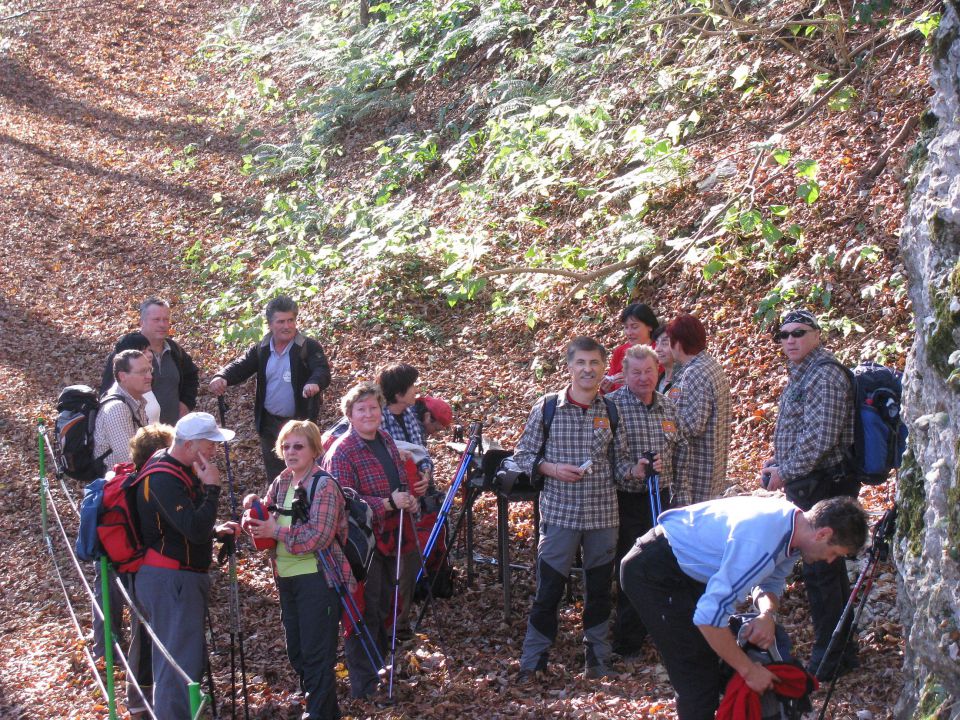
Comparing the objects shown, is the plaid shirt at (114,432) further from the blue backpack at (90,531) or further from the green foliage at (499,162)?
the green foliage at (499,162)

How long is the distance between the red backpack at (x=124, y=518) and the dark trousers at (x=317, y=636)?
0.85 meters

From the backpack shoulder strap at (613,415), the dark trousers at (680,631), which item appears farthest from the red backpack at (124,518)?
the dark trousers at (680,631)

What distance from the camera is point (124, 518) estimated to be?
5305mm

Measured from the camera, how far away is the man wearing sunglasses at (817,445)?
5.43 meters

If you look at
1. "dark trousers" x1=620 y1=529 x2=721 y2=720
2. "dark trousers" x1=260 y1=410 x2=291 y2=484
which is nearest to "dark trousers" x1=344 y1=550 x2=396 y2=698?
"dark trousers" x1=260 y1=410 x2=291 y2=484

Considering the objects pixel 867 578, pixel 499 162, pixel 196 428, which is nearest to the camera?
pixel 867 578

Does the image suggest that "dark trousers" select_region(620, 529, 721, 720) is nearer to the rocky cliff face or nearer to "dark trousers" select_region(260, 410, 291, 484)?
the rocky cliff face

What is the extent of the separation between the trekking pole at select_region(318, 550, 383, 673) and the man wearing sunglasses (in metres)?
2.63

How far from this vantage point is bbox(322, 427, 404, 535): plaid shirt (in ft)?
20.1

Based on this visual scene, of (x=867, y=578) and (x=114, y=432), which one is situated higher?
(x=114, y=432)

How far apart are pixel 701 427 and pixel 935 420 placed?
200 centimetres

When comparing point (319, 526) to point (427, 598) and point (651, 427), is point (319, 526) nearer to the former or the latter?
point (427, 598)

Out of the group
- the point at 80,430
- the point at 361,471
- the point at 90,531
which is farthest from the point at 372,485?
the point at 80,430

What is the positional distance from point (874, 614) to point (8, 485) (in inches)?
345
